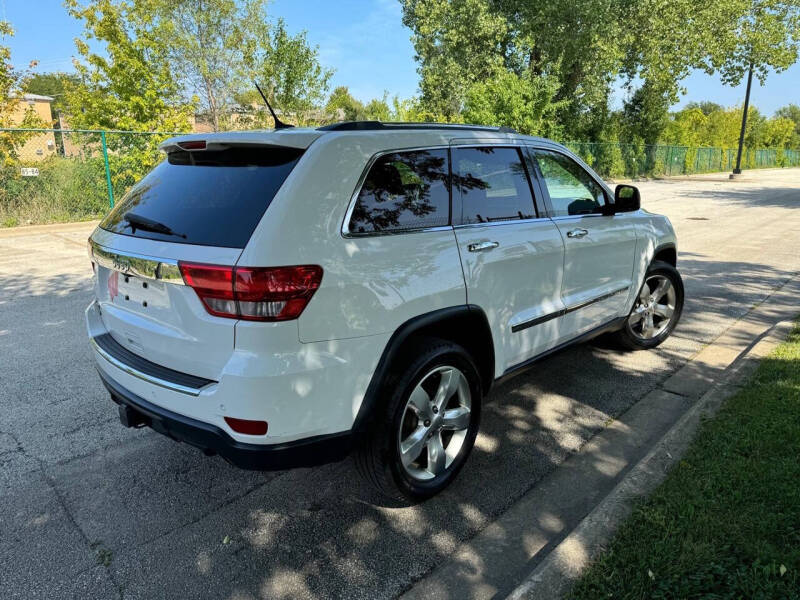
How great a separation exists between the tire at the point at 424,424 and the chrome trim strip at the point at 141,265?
1063mm

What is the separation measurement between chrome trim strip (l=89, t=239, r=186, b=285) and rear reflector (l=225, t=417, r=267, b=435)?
0.62 metres

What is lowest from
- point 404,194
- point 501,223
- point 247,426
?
point 247,426

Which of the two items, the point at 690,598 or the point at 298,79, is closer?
the point at 690,598

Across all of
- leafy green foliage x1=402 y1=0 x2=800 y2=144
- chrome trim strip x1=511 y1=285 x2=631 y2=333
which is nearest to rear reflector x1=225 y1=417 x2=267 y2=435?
chrome trim strip x1=511 y1=285 x2=631 y2=333

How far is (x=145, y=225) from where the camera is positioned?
2.70 m

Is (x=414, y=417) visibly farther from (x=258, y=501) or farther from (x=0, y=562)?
(x=0, y=562)

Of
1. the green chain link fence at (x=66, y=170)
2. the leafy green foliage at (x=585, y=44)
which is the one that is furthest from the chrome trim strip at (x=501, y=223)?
the leafy green foliage at (x=585, y=44)

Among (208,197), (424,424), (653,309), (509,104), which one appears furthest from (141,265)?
(509,104)

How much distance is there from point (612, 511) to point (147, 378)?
2256mm

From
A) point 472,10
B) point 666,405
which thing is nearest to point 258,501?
point 666,405

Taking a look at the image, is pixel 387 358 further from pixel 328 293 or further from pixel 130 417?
pixel 130 417

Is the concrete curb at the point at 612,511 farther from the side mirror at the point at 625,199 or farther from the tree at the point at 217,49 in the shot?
the tree at the point at 217,49

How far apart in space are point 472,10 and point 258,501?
96.2ft

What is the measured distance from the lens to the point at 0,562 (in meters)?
2.52
